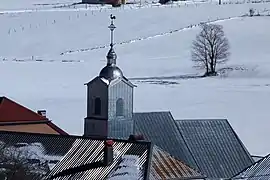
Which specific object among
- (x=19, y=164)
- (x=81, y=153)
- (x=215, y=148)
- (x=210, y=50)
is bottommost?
(x=210, y=50)

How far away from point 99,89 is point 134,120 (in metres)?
1.36

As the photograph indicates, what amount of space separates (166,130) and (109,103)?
1.79 meters

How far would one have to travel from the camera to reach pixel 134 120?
2305 centimetres

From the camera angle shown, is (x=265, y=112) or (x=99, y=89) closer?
(x=99, y=89)

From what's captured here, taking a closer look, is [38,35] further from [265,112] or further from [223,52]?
[265,112]

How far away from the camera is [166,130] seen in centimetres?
2258

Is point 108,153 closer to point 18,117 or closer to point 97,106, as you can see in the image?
point 97,106

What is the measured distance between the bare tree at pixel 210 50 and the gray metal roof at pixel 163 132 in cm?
2333

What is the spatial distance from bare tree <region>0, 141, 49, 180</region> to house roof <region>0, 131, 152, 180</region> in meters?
0.23

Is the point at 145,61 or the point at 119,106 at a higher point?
the point at 119,106

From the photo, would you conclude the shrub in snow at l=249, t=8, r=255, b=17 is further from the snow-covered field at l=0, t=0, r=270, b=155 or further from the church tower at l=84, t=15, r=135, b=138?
the church tower at l=84, t=15, r=135, b=138

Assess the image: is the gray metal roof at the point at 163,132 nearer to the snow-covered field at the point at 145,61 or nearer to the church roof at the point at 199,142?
the church roof at the point at 199,142

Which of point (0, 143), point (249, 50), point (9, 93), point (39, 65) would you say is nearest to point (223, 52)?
point (249, 50)

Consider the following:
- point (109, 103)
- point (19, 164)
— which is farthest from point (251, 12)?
point (19, 164)
